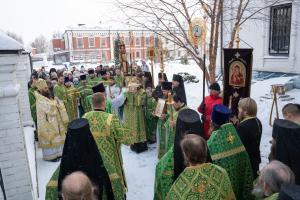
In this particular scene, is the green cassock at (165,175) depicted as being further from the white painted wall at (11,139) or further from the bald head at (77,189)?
the white painted wall at (11,139)

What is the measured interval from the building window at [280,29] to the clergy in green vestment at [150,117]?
794 cm

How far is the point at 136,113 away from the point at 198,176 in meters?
4.75

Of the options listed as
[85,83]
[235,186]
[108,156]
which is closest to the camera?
[235,186]

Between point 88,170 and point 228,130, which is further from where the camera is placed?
point 228,130

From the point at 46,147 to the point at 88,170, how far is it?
4.22 meters

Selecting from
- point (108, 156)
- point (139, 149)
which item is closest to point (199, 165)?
point (108, 156)

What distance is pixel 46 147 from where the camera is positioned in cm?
650

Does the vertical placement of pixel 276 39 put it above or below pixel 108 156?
above

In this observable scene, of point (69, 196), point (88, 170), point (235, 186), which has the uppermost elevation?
point (69, 196)

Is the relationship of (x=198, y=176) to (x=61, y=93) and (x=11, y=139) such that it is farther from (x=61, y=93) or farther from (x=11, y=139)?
(x=61, y=93)

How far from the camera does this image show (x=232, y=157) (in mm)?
3078

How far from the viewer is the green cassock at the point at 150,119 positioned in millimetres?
6949

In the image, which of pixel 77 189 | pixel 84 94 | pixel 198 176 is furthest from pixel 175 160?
pixel 84 94

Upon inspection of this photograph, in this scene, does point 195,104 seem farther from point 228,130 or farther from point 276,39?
point 228,130
